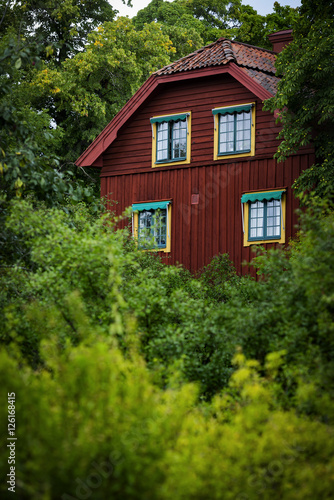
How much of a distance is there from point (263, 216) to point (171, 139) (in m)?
4.21

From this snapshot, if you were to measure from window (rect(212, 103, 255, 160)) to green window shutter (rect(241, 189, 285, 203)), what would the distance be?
1289 mm

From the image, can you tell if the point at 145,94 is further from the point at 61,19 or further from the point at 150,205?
the point at 61,19

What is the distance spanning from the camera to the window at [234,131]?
19188 millimetres

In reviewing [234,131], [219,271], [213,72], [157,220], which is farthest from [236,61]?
[219,271]

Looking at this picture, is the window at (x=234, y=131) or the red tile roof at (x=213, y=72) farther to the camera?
the window at (x=234, y=131)

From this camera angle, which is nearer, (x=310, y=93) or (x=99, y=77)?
(x=310, y=93)

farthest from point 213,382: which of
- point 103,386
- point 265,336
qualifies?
point 103,386

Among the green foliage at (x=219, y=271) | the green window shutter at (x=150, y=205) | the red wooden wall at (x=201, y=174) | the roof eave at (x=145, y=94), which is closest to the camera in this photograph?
the green foliage at (x=219, y=271)

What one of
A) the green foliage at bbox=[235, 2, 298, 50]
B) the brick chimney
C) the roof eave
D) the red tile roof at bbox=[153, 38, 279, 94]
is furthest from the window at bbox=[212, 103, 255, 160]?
the green foliage at bbox=[235, 2, 298, 50]

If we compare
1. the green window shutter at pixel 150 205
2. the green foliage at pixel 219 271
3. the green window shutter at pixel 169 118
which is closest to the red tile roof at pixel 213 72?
the green window shutter at pixel 169 118

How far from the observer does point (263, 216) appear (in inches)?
736

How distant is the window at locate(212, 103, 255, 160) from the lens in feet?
63.0

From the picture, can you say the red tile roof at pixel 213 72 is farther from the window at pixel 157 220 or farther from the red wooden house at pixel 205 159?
the window at pixel 157 220

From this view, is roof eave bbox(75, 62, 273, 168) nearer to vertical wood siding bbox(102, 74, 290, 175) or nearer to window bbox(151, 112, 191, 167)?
vertical wood siding bbox(102, 74, 290, 175)
